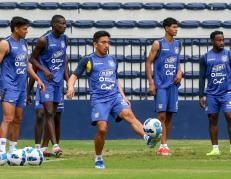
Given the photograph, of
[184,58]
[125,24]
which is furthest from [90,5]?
[184,58]

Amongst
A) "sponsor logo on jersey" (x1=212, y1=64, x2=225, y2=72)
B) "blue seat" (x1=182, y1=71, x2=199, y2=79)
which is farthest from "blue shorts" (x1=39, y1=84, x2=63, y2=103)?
"blue seat" (x1=182, y1=71, x2=199, y2=79)

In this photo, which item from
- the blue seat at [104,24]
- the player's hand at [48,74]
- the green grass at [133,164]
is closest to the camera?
the green grass at [133,164]

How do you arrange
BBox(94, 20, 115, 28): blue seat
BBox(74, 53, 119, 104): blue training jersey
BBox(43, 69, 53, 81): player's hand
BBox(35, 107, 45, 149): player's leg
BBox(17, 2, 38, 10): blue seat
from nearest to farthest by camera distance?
BBox(74, 53, 119, 104): blue training jersey
BBox(43, 69, 53, 81): player's hand
BBox(35, 107, 45, 149): player's leg
BBox(94, 20, 115, 28): blue seat
BBox(17, 2, 38, 10): blue seat

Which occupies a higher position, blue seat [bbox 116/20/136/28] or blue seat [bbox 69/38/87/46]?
blue seat [bbox 116/20/136/28]

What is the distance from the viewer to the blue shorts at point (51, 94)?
17.5 metres

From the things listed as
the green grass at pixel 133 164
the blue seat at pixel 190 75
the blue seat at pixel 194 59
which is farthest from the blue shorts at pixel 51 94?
the blue seat at pixel 194 59

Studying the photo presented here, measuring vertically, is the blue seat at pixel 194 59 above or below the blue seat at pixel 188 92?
above

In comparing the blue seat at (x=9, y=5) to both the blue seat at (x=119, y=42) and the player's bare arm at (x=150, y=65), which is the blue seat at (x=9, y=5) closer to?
the blue seat at (x=119, y=42)

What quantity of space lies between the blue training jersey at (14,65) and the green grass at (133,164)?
141 cm

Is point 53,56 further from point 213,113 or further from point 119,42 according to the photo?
point 119,42

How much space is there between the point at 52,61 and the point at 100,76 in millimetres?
3064

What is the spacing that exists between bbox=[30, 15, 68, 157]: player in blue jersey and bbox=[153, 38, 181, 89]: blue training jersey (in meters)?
1.75

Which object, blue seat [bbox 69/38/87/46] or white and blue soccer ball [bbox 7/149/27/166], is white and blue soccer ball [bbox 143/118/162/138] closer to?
white and blue soccer ball [bbox 7/149/27/166]

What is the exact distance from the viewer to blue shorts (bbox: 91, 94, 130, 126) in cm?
1427
